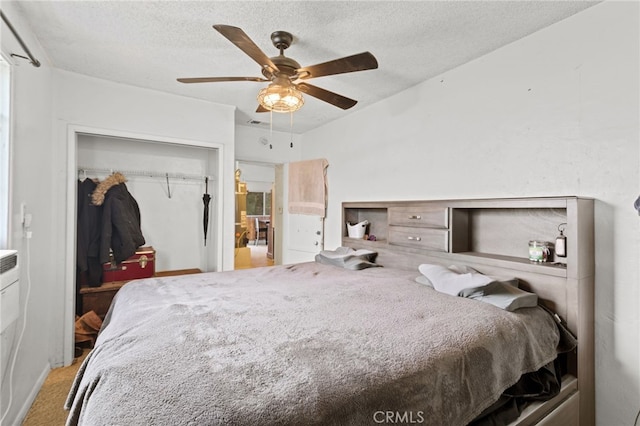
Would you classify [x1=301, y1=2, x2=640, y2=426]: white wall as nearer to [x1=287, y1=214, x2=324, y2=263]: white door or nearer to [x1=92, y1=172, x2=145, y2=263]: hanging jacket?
[x1=287, y1=214, x2=324, y2=263]: white door

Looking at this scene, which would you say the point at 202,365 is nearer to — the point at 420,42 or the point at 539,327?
the point at 539,327

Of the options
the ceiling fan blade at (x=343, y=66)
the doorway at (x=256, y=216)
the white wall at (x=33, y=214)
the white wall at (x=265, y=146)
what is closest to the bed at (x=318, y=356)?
the white wall at (x=33, y=214)

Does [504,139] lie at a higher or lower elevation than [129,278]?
higher

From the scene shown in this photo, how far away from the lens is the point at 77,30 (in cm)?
199

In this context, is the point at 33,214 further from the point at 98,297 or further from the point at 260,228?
the point at 260,228

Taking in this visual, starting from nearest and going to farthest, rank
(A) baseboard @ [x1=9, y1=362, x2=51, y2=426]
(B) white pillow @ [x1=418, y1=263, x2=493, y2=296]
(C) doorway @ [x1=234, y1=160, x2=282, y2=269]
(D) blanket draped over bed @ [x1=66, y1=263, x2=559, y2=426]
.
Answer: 1. (D) blanket draped over bed @ [x1=66, y1=263, x2=559, y2=426]
2. (B) white pillow @ [x1=418, y1=263, x2=493, y2=296]
3. (A) baseboard @ [x1=9, y1=362, x2=51, y2=426]
4. (C) doorway @ [x1=234, y1=160, x2=282, y2=269]

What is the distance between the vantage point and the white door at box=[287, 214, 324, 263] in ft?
13.2

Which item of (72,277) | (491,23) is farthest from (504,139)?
(72,277)

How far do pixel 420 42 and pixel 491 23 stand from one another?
0.43 meters

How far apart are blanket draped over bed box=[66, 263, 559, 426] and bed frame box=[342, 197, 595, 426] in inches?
7.8

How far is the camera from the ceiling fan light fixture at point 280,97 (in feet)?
6.11

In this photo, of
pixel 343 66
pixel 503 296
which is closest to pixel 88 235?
pixel 343 66

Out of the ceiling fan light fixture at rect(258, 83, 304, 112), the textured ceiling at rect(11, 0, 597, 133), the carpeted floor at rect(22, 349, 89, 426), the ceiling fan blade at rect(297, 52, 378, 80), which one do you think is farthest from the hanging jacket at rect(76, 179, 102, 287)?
the ceiling fan blade at rect(297, 52, 378, 80)

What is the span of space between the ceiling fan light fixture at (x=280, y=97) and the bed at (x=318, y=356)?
119 cm
